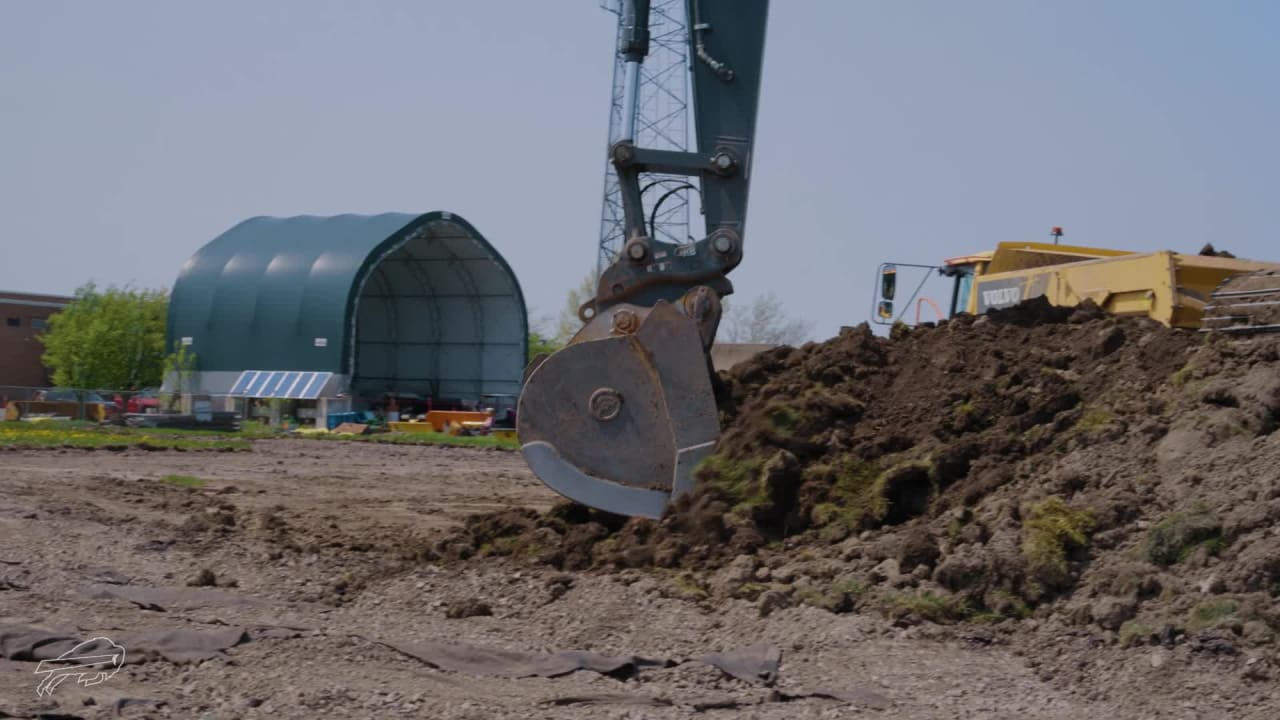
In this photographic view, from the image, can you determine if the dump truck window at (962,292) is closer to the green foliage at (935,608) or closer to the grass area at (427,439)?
the green foliage at (935,608)

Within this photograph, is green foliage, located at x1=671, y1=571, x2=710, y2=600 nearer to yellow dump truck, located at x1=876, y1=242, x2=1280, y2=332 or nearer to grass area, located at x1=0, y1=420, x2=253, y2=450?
yellow dump truck, located at x1=876, y1=242, x2=1280, y2=332

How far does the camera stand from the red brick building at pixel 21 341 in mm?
65312

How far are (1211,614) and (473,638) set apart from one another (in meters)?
3.97

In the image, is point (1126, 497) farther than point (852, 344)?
No

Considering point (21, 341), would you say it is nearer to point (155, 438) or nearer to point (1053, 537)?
point (155, 438)

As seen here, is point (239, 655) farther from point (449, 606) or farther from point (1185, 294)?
point (1185, 294)

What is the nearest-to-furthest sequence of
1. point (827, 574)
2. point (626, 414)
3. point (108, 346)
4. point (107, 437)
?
point (827, 574), point (626, 414), point (107, 437), point (108, 346)

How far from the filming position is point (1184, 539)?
791 cm

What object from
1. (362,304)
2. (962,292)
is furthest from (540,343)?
(962,292)

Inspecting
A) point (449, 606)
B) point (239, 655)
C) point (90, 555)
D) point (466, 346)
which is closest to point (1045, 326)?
point (449, 606)

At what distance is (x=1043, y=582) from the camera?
26.7ft

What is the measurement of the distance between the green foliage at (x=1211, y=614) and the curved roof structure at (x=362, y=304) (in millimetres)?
39062

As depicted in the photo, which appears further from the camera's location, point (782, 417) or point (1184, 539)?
point (782, 417)

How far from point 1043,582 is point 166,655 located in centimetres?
467
